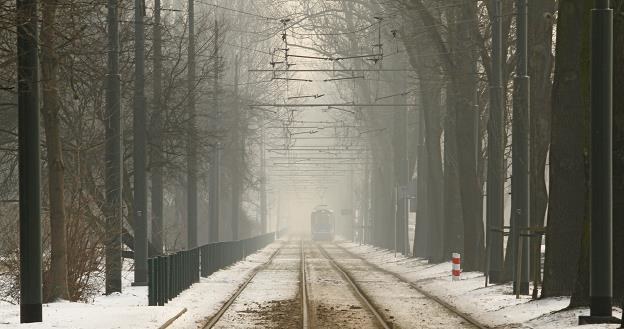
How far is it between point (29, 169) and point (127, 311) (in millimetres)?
4560

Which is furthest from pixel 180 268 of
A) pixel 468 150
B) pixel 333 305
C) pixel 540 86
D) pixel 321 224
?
pixel 321 224

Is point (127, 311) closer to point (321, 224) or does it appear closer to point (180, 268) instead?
point (180, 268)

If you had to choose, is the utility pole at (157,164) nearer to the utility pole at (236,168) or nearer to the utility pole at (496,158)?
the utility pole at (496,158)

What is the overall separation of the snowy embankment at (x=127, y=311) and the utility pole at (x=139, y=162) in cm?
60

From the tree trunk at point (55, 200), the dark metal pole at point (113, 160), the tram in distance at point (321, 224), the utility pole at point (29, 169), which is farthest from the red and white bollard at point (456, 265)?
the tram in distance at point (321, 224)

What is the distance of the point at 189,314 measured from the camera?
23609mm

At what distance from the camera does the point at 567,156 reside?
77.3 ft

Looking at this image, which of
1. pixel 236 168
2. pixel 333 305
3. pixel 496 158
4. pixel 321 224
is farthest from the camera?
pixel 321 224

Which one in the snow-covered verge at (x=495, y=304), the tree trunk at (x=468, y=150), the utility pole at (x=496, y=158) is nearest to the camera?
the snow-covered verge at (x=495, y=304)

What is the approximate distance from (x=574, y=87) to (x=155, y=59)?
45.4 ft

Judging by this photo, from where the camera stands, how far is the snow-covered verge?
2070 centimetres

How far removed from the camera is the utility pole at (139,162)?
30578 millimetres

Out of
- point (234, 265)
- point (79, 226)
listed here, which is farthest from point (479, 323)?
point (234, 265)

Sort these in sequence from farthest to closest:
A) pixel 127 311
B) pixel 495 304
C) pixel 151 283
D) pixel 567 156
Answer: pixel 495 304
pixel 151 283
pixel 567 156
pixel 127 311
